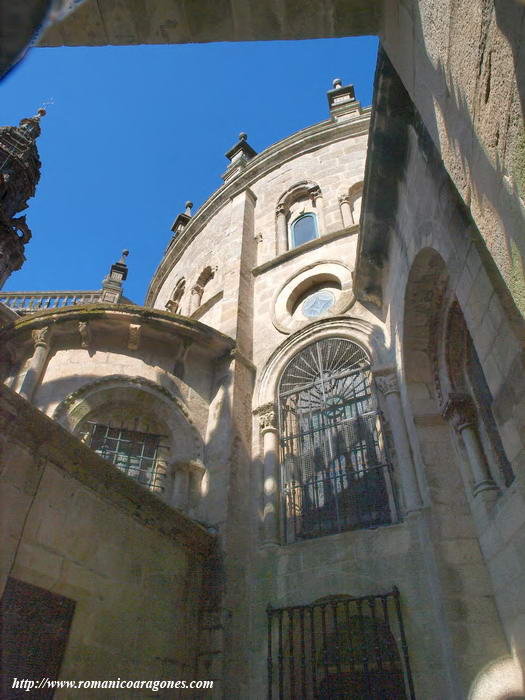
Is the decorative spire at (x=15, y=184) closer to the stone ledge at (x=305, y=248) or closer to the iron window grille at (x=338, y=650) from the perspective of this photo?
the stone ledge at (x=305, y=248)

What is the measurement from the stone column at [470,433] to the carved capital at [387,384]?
1153 millimetres

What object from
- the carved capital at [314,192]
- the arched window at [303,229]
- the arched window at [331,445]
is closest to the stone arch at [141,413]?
the arched window at [331,445]

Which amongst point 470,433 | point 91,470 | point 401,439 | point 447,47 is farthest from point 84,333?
point 447,47

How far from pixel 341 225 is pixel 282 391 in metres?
4.35

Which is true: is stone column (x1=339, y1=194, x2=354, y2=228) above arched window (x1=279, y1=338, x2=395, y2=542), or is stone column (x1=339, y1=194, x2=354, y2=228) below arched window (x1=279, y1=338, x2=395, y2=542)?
above

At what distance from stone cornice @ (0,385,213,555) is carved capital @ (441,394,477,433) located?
11.4 ft

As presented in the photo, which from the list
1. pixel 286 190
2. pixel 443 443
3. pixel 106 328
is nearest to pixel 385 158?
pixel 443 443

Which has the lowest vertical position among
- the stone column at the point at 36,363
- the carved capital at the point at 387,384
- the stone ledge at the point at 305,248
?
the carved capital at the point at 387,384

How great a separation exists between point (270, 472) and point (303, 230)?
251 inches

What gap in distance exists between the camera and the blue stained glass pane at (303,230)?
37.1 ft

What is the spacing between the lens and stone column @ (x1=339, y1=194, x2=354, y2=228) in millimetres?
10709

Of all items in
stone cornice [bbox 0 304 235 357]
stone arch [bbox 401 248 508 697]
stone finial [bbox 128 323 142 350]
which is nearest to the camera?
stone arch [bbox 401 248 508 697]

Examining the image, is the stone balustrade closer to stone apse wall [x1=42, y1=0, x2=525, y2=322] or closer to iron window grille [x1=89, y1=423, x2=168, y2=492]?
iron window grille [x1=89, y1=423, x2=168, y2=492]

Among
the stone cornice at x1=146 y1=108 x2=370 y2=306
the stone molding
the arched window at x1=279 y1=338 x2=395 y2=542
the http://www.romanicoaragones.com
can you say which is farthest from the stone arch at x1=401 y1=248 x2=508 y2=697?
the stone cornice at x1=146 y1=108 x2=370 y2=306
